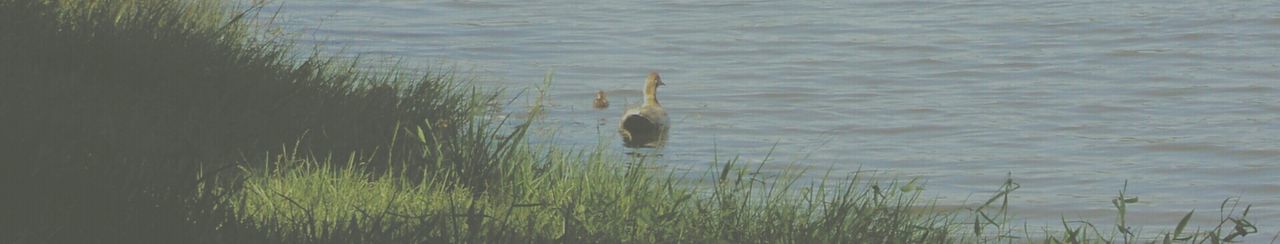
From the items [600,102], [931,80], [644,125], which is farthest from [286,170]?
[931,80]

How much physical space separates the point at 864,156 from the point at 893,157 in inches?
6.2

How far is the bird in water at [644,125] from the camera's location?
11.5 meters

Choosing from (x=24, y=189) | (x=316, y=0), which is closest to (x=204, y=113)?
(x=24, y=189)

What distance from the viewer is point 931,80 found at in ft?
48.9

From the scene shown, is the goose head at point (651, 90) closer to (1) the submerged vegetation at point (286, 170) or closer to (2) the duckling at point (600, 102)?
(2) the duckling at point (600, 102)

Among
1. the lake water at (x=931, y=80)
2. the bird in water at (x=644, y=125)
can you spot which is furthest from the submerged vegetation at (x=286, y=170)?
the bird in water at (x=644, y=125)

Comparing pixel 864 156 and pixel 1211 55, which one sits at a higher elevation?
pixel 1211 55

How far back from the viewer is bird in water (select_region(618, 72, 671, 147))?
1145 cm

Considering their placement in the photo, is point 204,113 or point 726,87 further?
point 726,87

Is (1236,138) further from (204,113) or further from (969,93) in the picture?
(204,113)

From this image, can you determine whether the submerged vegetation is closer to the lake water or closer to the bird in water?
the lake water

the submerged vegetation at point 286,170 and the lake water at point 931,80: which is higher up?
the lake water at point 931,80

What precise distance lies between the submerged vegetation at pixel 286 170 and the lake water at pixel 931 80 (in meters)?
1.17

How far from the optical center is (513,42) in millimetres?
17469
